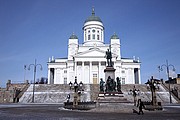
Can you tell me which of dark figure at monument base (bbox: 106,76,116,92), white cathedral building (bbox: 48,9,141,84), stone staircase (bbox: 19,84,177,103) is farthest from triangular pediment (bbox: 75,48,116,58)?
dark figure at monument base (bbox: 106,76,116,92)

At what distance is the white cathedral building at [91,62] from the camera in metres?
66.4

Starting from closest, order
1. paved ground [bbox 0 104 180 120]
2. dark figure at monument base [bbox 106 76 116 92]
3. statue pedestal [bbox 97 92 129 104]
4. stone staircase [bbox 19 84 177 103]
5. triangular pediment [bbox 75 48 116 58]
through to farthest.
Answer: paved ground [bbox 0 104 180 120] → statue pedestal [bbox 97 92 129 104] → dark figure at monument base [bbox 106 76 116 92] → stone staircase [bbox 19 84 177 103] → triangular pediment [bbox 75 48 116 58]

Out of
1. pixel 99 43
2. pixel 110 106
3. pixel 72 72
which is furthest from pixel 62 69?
pixel 110 106

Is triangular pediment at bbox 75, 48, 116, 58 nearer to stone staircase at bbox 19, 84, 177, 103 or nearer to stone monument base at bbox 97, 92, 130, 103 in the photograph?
stone staircase at bbox 19, 84, 177, 103

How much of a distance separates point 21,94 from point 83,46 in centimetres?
3357

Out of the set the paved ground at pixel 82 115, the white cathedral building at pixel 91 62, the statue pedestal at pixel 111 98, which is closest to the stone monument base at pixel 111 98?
the statue pedestal at pixel 111 98

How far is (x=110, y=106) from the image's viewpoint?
17.8m

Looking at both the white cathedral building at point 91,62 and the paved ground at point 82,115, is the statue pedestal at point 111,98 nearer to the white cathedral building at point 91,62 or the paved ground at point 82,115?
the paved ground at point 82,115

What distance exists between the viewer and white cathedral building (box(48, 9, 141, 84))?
66.4 meters

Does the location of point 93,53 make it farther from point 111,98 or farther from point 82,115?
point 82,115

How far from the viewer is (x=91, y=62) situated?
218 ft

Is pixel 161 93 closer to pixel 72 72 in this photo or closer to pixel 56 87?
pixel 56 87

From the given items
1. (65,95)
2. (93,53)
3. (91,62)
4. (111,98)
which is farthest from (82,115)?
(93,53)

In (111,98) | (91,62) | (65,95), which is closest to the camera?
(111,98)
